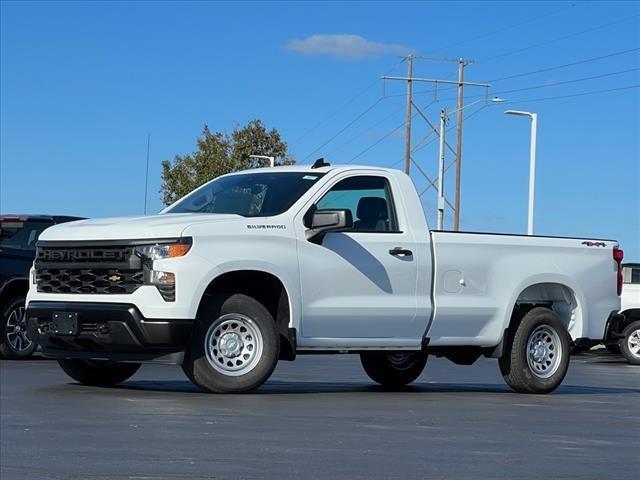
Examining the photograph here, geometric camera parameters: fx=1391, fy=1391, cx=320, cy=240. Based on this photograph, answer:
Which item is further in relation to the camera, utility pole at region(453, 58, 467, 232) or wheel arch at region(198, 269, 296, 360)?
utility pole at region(453, 58, 467, 232)

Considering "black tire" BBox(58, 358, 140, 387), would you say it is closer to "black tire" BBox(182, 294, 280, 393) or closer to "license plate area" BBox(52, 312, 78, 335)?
"license plate area" BBox(52, 312, 78, 335)

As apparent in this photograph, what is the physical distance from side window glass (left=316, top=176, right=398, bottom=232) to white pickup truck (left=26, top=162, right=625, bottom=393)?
0.02 meters

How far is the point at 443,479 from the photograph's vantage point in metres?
7.12

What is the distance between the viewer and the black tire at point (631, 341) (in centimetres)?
2380

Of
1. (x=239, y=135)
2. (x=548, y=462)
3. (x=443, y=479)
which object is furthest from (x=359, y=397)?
(x=239, y=135)

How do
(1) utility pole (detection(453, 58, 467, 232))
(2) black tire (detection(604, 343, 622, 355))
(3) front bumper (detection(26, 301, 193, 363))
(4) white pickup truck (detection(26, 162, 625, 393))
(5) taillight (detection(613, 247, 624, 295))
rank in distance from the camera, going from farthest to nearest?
(1) utility pole (detection(453, 58, 467, 232)) → (2) black tire (detection(604, 343, 622, 355)) → (5) taillight (detection(613, 247, 624, 295)) → (4) white pickup truck (detection(26, 162, 625, 393)) → (3) front bumper (detection(26, 301, 193, 363))

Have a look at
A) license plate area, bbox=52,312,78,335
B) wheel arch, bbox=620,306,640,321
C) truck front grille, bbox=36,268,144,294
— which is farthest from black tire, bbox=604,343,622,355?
license plate area, bbox=52,312,78,335

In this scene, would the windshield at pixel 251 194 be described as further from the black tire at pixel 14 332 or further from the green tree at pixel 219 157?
the green tree at pixel 219 157

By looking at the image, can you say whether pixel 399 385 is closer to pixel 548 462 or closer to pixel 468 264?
pixel 468 264

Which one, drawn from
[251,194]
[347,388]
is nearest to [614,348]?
[347,388]

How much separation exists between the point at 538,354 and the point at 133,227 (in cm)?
449

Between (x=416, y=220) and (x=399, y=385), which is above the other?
(x=416, y=220)

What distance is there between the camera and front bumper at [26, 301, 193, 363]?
36.8 feet

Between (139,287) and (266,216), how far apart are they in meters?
1.33
